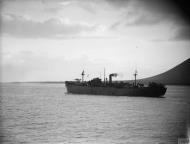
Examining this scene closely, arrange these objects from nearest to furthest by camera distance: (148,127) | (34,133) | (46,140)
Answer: (46,140), (34,133), (148,127)

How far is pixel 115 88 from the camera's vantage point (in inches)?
1240

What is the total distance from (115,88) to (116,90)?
15.5 inches

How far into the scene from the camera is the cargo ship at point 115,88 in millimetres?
29328

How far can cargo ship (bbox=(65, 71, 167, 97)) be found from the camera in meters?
29.3

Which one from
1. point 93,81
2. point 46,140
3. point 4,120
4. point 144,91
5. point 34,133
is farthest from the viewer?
point 93,81

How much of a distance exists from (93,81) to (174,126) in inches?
829

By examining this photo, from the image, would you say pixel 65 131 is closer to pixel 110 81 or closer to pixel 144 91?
pixel 144 91

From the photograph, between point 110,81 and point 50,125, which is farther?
point 110,81

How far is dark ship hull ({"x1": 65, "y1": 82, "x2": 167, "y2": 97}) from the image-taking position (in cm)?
2934

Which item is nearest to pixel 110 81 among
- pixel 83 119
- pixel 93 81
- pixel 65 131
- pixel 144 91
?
pixel 93 81

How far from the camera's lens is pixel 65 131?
34.5ft

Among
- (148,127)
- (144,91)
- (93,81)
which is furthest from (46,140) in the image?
(93,81)

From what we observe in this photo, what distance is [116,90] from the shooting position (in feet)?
102

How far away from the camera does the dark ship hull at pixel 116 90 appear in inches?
1155
